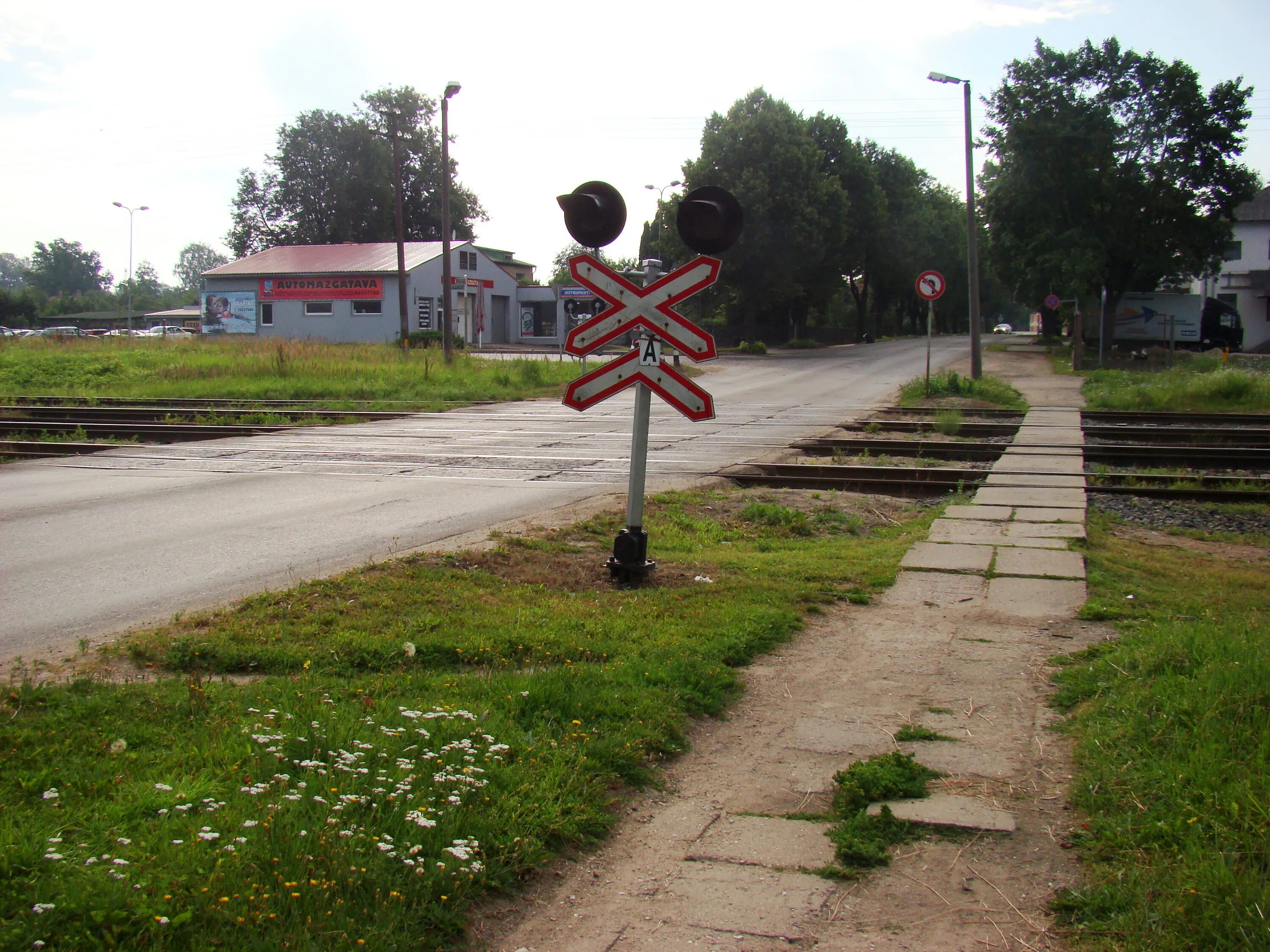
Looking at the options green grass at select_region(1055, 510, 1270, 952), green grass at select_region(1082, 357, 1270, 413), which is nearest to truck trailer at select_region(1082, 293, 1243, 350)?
green grass at select_region(1082, 357, 1270, 413)

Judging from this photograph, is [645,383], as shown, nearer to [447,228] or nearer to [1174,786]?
[1174,786]

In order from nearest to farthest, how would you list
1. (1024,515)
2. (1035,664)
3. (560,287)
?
1. (1035,664)
2. (1024,515)
3. (560,287)

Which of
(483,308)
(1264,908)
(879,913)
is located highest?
(483,308)

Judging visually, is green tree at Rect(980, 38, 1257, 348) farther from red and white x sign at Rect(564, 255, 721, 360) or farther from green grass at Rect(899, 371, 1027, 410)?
red and white x sign at Rect(564, 255, 721, 360)

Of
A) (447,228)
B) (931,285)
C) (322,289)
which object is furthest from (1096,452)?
(322,289)

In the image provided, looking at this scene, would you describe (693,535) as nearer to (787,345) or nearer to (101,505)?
(101,505)

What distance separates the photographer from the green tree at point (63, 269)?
158 m

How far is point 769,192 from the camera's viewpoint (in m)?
56.8

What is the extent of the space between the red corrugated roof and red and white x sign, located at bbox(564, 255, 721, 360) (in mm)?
52319

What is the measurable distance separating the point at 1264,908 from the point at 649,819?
190 cm

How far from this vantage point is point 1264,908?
2.63 metres

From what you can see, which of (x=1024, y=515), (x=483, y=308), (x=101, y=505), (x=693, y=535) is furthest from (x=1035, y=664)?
(x=483, y=308)

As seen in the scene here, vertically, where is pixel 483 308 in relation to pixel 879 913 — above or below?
above

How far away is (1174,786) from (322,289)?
60810 mm
